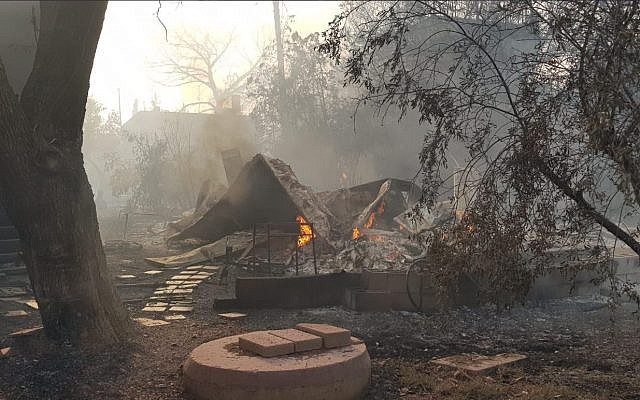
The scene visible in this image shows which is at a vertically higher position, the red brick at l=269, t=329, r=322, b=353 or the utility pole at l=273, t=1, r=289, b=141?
the utility pole at l=273, t=1, r=289, b=141

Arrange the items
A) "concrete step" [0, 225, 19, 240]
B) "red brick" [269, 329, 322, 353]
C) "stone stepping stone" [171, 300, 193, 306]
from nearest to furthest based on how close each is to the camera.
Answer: "red brick" [269, 329, 322, 353], "stone stepping stone" [171, 300, 193, 306], "concrete step" [0, 225, 19, 240]

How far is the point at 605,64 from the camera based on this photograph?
475 cm

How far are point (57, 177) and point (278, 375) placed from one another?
3651 millimetres

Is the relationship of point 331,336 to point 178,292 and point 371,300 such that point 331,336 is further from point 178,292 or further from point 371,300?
point 178,292

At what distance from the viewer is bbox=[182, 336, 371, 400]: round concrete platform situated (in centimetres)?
455

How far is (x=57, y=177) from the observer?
644 centimetres

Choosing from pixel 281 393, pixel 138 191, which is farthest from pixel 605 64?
pixel 138 191

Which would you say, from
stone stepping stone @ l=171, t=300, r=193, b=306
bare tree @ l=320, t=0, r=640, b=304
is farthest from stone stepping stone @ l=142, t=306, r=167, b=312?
bare tree @ l=320, t=0, r=640, b=304

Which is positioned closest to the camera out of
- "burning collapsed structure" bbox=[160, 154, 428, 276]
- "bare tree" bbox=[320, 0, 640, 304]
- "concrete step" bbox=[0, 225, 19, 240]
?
"bare tree" bbox=[320, 0, 640, 304]

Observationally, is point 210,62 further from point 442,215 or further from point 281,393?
point 281,393

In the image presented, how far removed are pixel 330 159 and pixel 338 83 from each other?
3.80 metres

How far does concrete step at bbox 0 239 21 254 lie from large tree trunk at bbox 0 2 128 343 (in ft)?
18.4

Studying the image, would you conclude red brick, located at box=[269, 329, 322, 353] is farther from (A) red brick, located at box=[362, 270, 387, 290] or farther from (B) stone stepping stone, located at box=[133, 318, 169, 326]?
(A) red brick, located at box=[362, 270, 387, 290]

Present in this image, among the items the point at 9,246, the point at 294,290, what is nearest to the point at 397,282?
the point at 294,290
